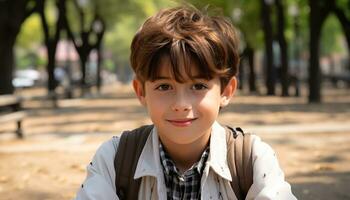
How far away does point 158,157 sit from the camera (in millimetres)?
2488

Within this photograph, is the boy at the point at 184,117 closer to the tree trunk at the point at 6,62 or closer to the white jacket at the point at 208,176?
the white jacket at the point at 208,176

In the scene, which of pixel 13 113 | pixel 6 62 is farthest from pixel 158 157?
pixel 6 62

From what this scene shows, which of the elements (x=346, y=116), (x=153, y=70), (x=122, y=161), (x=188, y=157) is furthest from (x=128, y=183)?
(x=346, y=116)

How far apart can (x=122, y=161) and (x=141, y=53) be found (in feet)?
1.55

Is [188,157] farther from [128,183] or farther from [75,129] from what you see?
[75,129]

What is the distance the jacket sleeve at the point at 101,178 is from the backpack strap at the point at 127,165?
3cm

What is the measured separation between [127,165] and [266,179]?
0.58 metres

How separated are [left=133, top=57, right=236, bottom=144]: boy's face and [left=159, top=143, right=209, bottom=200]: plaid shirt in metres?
0.12

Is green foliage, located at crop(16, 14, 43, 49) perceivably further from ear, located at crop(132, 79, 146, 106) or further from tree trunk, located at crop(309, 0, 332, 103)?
ear, located at crop(132, 79, 146, 106)

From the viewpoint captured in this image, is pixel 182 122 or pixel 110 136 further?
pixel 110 136

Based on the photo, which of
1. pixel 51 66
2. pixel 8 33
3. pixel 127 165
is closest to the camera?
pixel 127 165

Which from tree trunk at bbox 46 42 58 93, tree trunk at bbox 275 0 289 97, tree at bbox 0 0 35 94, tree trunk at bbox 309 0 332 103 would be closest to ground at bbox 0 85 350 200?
tree at bbox 0 0 35 94

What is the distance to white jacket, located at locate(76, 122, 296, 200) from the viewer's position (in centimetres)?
237

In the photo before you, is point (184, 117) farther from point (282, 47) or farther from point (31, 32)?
point (31, 32)
